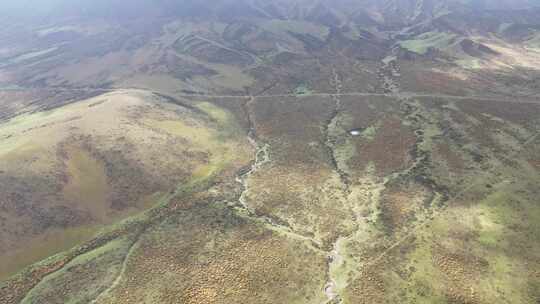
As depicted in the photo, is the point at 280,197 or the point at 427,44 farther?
the point at 427,44

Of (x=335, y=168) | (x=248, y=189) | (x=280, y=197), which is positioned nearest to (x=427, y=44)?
(x=335, y=168)

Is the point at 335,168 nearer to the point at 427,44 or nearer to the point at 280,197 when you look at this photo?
the point at 280,197

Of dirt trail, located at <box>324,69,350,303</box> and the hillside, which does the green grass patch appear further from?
the hillside

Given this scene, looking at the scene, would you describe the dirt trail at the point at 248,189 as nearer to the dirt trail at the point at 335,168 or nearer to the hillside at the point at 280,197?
the hillside at the point at 280,197

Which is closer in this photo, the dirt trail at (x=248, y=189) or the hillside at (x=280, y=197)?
the hillside at (x=280, y=197)

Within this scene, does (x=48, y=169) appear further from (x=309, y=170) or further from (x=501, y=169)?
(x=501, y=169)

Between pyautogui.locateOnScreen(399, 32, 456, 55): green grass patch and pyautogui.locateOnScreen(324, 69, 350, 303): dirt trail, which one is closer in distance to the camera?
pyautogui.locateOnScreen(324, 69, 350, 303): dirt trail

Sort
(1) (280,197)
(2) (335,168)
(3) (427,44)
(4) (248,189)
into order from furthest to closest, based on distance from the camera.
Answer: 1. (3) (427,44)
2. (2) (335,168)
3. (4) (248,189)
4. (1) (280,197)

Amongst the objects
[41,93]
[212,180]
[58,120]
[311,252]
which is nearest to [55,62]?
[41,93]

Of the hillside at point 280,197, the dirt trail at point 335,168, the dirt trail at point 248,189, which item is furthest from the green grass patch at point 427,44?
the dirt trail at point 248,189

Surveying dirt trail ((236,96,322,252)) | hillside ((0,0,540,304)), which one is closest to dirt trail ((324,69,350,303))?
hillside ((0,0,540,304))

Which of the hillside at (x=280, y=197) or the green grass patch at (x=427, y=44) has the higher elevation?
the hillside at (x=280, y=197)
